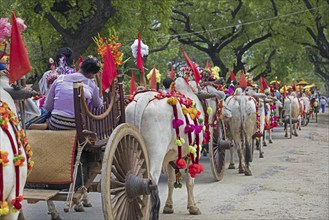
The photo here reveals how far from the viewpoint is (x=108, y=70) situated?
6.41m

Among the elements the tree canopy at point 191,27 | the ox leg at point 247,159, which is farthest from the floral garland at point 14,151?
the tree canopy at point 191,27

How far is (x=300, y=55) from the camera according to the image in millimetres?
42594

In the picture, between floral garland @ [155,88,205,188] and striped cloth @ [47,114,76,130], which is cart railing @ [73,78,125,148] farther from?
floral garland @ [155,88,205,188]

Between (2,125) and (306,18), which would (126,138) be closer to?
(2,125)

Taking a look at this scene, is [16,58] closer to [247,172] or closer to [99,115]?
[99,115]

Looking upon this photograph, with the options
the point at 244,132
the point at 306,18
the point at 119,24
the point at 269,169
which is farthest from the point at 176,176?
the point at 306,18

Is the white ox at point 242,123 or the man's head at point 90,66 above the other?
the man's head at point 90,66

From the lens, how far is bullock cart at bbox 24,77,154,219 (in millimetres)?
5520

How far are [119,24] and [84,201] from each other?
1096 cm

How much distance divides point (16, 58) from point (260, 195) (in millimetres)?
6652

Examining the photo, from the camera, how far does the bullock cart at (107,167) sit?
5.52 m

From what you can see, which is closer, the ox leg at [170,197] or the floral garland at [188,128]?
the floral garland at [188,128]

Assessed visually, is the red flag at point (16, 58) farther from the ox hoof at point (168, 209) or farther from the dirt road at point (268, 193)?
the ox hoof at point (168, 209)

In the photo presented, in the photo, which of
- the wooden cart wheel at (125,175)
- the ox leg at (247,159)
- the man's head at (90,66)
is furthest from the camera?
the ox leg at (247,159)
